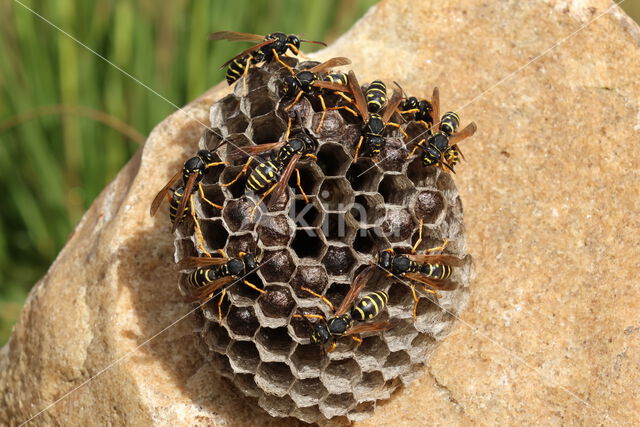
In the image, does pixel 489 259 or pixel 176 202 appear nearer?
pixel 176 202

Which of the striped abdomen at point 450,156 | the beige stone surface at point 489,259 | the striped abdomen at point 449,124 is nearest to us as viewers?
the striped abdomen at point 450,156

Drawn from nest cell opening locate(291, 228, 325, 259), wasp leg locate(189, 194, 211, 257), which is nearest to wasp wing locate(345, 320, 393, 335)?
nest cell opening locate(291, 228, 325, 259)

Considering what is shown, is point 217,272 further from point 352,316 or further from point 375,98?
point 375,98

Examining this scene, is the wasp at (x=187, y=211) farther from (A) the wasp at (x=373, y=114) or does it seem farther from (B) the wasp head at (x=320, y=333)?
(A) the wasp at (x=373, y=114)

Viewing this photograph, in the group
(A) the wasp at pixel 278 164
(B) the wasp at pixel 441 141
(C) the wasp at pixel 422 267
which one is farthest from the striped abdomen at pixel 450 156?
(A) the wasp at pixel 278 164

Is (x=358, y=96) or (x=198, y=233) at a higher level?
(x=358, y=96)

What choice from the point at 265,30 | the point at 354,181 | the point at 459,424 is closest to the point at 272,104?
the point at 354,181

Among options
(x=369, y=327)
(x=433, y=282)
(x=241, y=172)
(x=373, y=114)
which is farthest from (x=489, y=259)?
(x=241, y=172)
